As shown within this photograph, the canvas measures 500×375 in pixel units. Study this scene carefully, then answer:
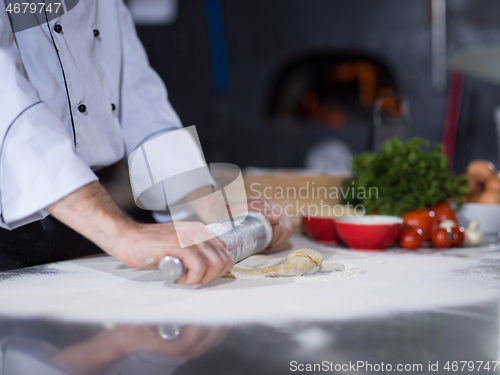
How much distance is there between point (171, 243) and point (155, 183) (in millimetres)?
410

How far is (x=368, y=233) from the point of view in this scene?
890 mm

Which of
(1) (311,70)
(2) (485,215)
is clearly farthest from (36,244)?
(1) (311,70)

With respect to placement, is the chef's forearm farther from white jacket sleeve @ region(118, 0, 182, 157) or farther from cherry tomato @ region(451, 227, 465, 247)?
cherry tomato @ region(451, 227, 465, 247)

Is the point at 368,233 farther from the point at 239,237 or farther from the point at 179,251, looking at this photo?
the point at 179,251

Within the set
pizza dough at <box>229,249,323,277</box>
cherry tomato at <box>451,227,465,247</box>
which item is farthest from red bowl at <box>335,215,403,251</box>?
pizza dough at <box>229,249,323,277</box>

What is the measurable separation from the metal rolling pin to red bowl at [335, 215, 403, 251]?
20cm

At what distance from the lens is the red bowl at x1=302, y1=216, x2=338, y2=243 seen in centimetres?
102

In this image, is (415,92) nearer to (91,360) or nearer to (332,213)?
(332,213)

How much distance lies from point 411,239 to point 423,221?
0.33 feet

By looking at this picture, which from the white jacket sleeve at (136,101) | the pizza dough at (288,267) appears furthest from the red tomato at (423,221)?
the white jacket sleeve at (136,101)

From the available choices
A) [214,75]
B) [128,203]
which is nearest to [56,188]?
[128,203]

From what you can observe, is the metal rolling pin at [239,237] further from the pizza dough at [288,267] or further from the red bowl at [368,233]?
the red bowl at [368,233]

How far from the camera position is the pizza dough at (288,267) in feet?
2.13

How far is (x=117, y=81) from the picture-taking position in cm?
95
